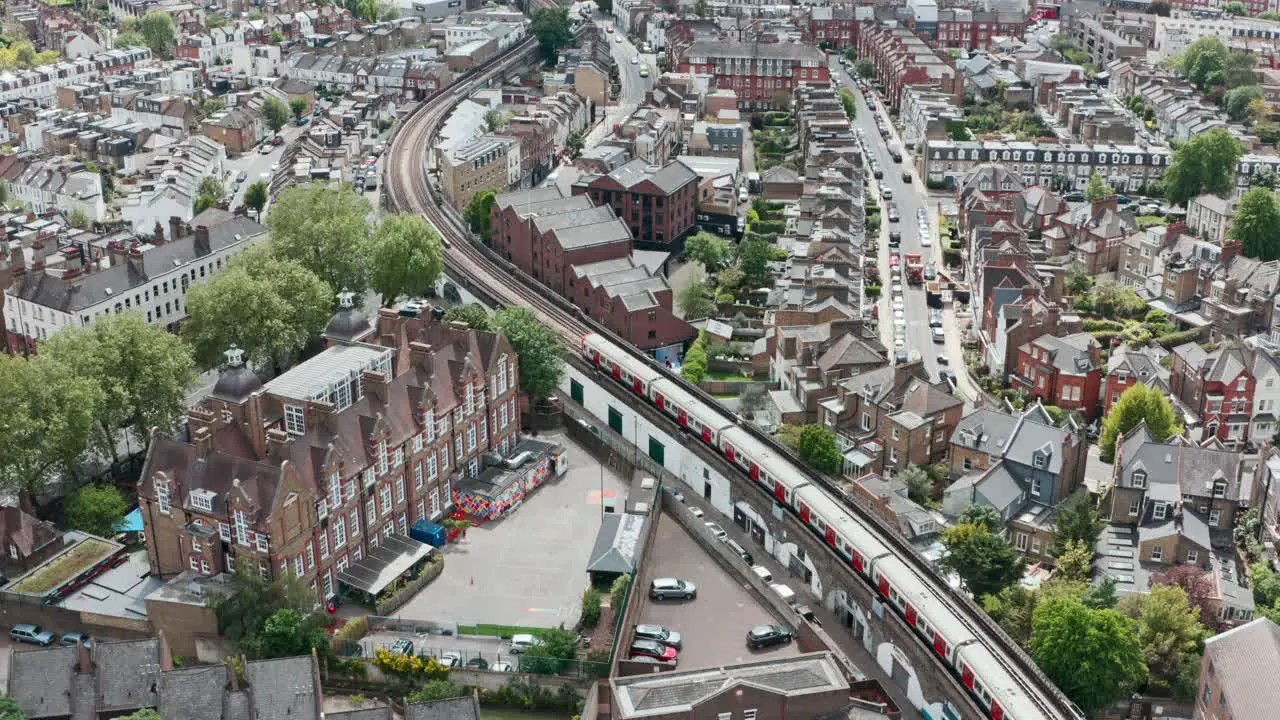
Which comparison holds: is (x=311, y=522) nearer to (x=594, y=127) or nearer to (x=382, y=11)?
(x=594, y=127)

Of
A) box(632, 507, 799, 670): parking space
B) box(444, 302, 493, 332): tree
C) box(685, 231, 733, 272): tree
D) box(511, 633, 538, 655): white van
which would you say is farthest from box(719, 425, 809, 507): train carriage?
box(685, 231, 733, 272): tree

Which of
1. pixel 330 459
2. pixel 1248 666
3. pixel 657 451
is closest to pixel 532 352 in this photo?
pixel 657 451

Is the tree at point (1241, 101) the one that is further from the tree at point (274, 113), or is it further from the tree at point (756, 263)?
the tree at point (274, 113)

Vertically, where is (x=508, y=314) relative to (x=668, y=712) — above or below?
above

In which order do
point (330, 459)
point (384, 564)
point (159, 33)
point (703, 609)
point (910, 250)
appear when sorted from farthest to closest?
1. point (159, 33)
2. point (910, 250)
3. point (384, 564)
4. point (703, 609)
5. point (330, 459)

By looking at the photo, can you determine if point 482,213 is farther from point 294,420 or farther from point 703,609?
point 703,609

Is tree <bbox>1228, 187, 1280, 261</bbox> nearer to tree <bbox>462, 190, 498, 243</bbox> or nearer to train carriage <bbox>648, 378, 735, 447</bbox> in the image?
train carriage <bbox>648, 378, 735, 447</bbox>

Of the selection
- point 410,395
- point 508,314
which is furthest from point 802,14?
point 410,395
